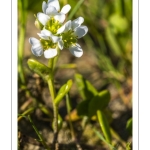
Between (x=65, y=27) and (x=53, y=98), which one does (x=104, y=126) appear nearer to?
(x=53, y=98)

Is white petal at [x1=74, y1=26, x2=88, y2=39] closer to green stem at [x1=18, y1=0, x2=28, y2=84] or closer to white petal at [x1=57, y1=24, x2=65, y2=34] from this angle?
white petal at [x1=57, y1=24, x2=65, y2=34]

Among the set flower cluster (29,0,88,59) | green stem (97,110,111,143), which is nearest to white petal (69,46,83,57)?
flower cluster (29,0,88,59)

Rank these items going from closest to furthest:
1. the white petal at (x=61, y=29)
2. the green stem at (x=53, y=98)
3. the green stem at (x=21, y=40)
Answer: the white petal at (x=61, y=29) → the green stem at (x=53, y=98) → the green stem at (x=21, y=40)

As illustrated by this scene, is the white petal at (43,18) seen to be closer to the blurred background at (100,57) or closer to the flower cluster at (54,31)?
the flower cluster at (54,31)

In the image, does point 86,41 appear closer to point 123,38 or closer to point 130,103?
point 123,38

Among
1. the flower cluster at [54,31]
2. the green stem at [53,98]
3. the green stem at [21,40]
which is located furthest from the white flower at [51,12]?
the green stem at [21,40]

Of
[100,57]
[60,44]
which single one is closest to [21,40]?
[100,57]
